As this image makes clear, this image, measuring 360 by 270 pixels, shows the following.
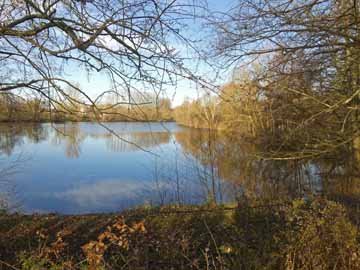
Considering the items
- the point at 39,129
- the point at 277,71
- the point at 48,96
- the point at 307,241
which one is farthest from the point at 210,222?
the point at 277,71

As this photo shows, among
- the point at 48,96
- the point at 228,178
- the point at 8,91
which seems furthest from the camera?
the point at 228,178

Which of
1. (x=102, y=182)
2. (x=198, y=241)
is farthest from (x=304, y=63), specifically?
(x=102, y=182)

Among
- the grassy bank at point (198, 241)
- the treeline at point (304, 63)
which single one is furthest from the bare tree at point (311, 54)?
the grassy bank at point (198, 241)

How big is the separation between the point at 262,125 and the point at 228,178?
14.7 ft

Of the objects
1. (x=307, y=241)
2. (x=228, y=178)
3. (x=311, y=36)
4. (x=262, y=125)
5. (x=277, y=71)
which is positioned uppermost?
(x=311, y=36)

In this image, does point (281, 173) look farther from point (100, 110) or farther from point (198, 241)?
point (100, 110)

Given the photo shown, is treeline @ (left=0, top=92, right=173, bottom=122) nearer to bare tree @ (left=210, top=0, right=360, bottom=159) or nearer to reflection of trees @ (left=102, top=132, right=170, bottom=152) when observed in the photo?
reflection of trees @ (left=102, top=132, right=170, bottom=152)

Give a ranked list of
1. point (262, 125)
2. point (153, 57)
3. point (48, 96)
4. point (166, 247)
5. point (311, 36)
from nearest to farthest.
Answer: point (153, 57) → point (48, 96) → point (166, 247) → point (311, 36) → point (262, 125)

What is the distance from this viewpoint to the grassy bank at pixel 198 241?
7.43 feet

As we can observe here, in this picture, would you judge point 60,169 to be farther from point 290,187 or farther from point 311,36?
point 311,36

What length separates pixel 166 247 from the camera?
3.15m

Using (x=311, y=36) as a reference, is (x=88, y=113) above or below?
below

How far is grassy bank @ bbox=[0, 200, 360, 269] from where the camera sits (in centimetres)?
226

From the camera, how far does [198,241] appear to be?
3.66 m
